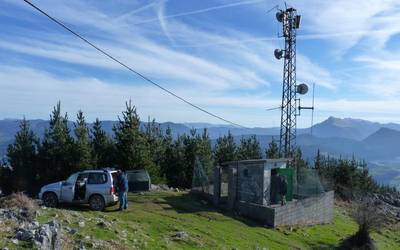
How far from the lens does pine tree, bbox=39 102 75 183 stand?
4422 cm

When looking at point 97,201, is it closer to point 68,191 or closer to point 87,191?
point 87,191

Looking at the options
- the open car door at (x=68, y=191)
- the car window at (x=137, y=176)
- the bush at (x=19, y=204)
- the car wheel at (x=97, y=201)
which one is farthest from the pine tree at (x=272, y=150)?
the bush at (x=19, y=204)

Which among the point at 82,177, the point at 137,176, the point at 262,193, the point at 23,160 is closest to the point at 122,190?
the point at 82,177

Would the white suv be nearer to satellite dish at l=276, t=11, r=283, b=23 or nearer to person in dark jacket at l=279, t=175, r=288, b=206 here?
person in dark jacket at l=279, t=175, r=288, b=206

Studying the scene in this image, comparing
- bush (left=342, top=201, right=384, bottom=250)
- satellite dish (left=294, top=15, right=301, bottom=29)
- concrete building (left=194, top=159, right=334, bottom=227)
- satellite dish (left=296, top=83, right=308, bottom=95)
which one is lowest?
bush (left=342, top=201, right=384, bottom=250)

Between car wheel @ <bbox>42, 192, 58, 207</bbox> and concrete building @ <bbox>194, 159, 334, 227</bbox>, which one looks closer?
car wheel @ <bbox>42, 192, 58, 207</bbox>

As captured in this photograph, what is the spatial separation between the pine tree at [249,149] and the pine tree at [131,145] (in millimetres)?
15895

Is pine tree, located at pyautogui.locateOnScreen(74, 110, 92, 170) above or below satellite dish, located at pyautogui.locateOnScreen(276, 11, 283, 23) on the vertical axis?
below

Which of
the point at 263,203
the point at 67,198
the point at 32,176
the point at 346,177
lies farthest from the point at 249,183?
the point at 346,177

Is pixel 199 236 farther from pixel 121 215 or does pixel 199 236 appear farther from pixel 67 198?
pixel 67 198

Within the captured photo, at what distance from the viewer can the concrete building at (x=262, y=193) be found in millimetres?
31406

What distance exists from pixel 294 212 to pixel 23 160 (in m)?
24.5

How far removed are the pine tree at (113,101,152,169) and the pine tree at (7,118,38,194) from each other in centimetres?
731

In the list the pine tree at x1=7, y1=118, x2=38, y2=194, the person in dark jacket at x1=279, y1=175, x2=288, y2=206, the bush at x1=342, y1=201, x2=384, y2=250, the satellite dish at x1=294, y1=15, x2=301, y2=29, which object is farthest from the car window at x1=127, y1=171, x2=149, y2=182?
the satellite dish at x1=294, y1=15, x2=301, y2=29
